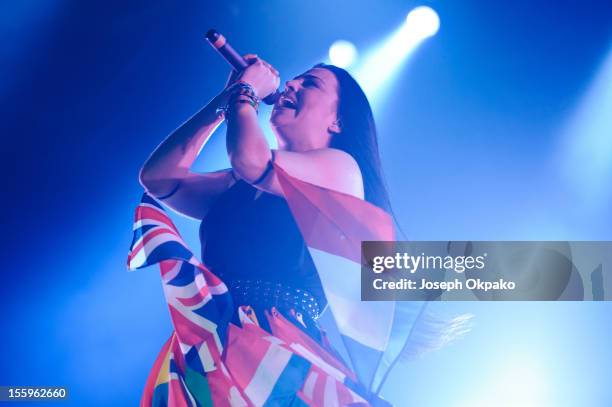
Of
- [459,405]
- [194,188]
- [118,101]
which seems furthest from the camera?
[118,101]

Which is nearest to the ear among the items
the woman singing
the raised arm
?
the woman singing

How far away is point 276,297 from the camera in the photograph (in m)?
2.69

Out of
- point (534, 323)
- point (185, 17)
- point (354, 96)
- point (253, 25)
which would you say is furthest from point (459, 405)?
point (185, 17)

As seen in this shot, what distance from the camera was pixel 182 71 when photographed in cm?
304

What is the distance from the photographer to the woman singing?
271 cm

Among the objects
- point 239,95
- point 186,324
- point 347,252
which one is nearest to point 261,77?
point 239,95

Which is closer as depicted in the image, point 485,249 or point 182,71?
point 485,249

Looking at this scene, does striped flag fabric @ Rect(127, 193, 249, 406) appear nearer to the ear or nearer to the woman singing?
the woman singing

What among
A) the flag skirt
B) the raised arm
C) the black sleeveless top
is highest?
the raised arm

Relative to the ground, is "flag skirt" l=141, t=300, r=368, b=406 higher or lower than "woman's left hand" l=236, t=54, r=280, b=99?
lower

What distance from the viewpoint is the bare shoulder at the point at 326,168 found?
9.11 ft

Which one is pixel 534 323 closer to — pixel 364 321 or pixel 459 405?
pixel 459 405

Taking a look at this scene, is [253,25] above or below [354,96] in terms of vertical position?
above

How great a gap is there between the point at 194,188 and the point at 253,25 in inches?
31.4
